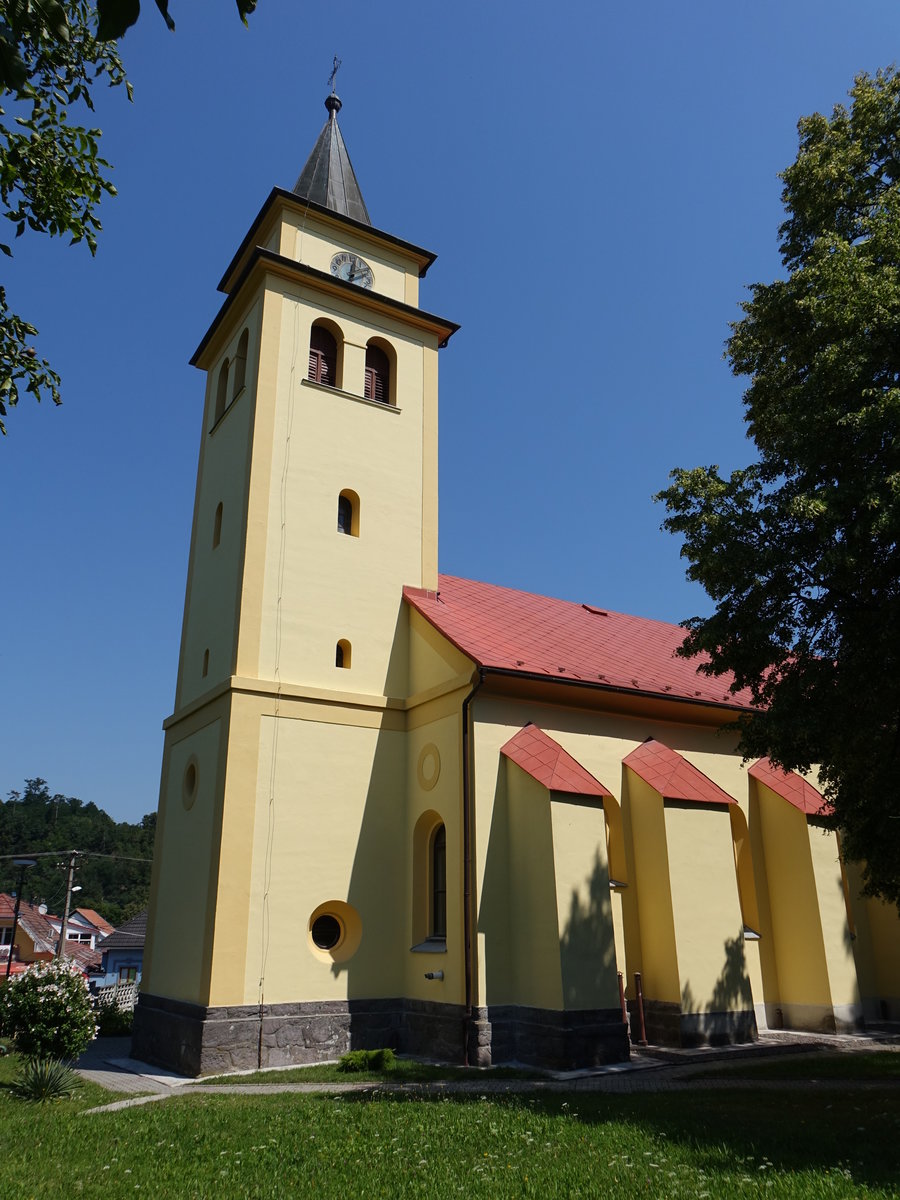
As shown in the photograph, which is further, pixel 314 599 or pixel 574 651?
pixel 574 651

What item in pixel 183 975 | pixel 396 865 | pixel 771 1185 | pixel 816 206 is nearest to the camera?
pixel 771 1185

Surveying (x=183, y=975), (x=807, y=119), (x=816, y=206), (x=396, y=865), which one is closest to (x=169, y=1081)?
(x=183, y=975)

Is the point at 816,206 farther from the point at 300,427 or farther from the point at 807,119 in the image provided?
the point at 300,427

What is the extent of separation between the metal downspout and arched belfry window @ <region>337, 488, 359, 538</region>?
15.2 ft

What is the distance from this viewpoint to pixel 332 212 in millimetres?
18875

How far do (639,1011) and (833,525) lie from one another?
8.90m

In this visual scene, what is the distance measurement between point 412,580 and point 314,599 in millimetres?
2302

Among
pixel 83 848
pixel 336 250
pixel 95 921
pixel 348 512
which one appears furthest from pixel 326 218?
pixel 83 848

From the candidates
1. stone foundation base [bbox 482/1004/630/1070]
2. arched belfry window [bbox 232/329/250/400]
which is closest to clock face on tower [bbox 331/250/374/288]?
arched belfry window [bbox 232/329/250/400]

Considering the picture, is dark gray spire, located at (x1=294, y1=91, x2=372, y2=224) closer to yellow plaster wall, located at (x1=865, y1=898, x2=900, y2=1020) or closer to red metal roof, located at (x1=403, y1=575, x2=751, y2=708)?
red metal roof, located at (x1=403, y1=575, x2=751, y2=708)

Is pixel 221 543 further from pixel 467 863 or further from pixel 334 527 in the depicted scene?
pixel 467 863

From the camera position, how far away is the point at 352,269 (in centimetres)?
1927

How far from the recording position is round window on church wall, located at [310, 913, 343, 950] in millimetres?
14523

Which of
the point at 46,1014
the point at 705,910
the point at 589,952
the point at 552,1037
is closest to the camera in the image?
the point at 46,1014
